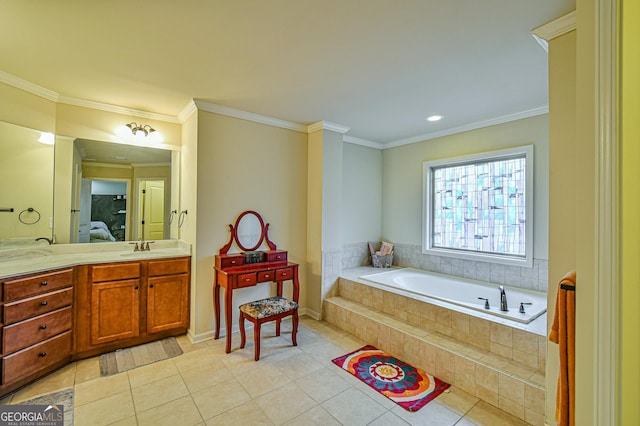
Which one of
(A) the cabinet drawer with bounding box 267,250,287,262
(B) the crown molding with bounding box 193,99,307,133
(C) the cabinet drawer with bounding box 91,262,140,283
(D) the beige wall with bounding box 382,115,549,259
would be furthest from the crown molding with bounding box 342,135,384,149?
(C) the cabinet drawer with bounding box 91,262,140,283

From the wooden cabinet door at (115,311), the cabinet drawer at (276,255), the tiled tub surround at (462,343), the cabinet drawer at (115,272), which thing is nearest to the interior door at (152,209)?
the cabinet drawer at (115,272)

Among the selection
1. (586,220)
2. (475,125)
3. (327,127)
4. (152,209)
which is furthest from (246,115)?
(586,220)

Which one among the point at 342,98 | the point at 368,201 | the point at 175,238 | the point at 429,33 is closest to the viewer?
the point at 429,33

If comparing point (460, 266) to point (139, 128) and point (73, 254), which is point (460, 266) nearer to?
point (139, 128)

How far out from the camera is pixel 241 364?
100.0 inches

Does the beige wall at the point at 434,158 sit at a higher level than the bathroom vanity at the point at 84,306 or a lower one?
higher

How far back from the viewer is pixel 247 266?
3.03 meters

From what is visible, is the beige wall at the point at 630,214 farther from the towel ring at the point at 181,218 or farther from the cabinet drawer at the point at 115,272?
the towel ring at the point at 181,218

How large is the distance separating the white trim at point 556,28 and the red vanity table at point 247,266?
9.37 feet

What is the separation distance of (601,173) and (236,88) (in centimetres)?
262

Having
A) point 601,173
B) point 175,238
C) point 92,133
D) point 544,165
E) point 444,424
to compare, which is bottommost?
point 444,424

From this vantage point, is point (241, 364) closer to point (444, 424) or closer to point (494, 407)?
point (444, 424)

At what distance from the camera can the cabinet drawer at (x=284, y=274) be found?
124 inches

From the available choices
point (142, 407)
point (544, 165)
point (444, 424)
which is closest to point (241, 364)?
point (142, 407)
